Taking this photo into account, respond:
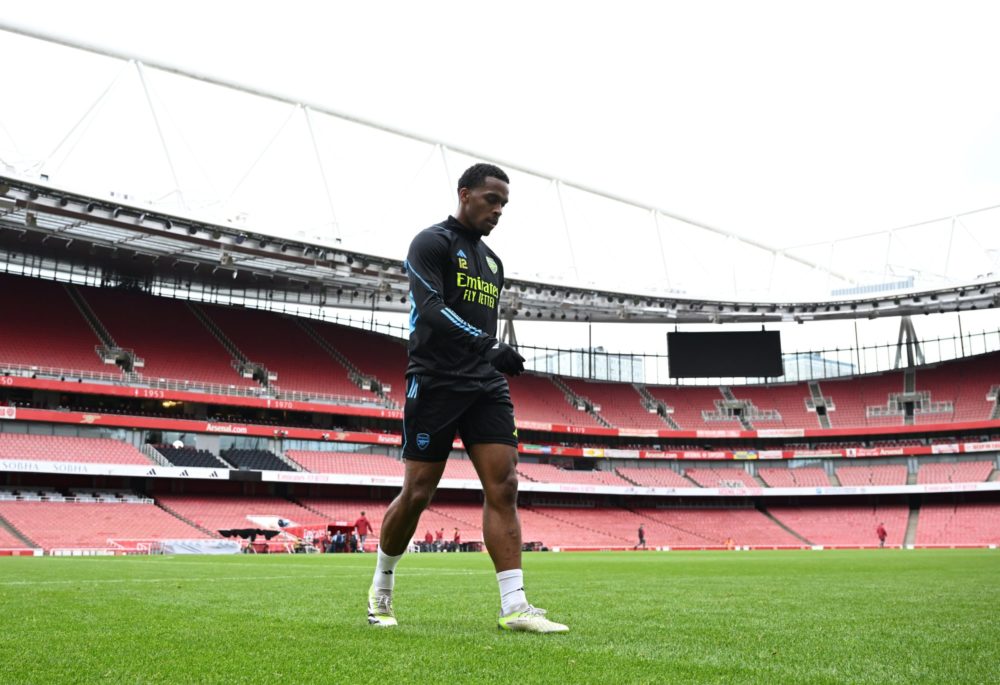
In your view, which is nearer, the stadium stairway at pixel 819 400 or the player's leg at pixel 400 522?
the player's leg at pixel 400 522

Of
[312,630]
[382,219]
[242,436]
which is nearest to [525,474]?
[242,436]

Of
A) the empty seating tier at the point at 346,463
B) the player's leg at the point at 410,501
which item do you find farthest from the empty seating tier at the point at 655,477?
Result: the player's leg at the point at 410,501

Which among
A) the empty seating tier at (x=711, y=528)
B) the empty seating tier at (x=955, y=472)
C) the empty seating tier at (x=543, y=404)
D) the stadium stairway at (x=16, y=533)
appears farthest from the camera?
the empty seating tier at (x=543, y=404)

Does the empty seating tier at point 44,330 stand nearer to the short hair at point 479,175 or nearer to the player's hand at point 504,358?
the short hair at point 479,175

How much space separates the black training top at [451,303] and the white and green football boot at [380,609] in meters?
1.24

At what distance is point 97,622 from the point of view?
14.1 feet

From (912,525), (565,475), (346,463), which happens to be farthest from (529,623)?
(912,525)

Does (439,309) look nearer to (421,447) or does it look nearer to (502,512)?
(421,447)

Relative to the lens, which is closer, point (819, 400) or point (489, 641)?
point (489, 641)

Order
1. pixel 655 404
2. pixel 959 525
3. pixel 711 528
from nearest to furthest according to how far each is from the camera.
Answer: pixel 959 525 < pixel 711 528 < pixel 655 404

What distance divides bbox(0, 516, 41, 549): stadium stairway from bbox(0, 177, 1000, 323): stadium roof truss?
1126 centimetres

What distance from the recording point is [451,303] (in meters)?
4.81

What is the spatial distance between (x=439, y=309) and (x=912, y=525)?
181ft

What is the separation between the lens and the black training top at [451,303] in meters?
4.54
